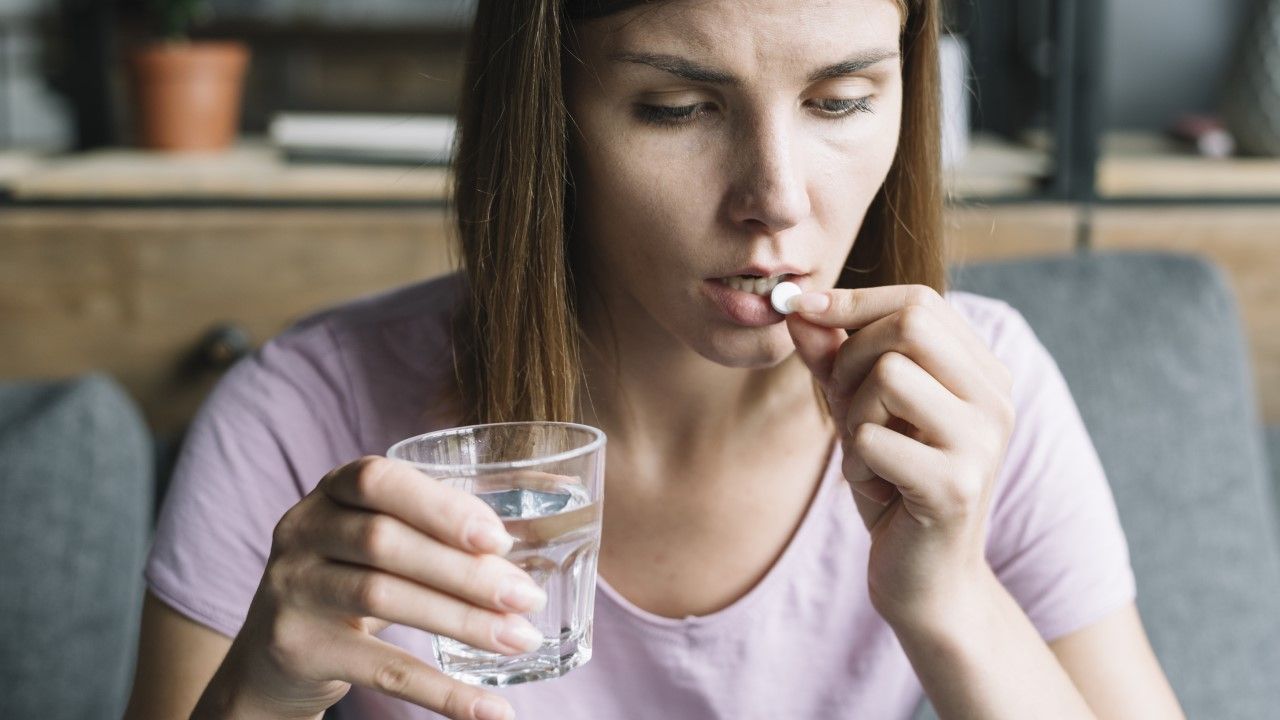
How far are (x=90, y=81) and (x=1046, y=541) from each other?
185cm

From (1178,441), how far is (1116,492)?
11 centimetres

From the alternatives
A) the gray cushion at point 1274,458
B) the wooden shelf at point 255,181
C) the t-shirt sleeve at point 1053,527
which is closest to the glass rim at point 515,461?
the t-shirt sleeve at point 1053,527

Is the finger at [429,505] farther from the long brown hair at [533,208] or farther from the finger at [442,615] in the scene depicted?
the long brown hair at [533,208]

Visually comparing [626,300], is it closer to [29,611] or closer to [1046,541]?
[1046,541]

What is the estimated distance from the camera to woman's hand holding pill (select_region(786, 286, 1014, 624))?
0.93m

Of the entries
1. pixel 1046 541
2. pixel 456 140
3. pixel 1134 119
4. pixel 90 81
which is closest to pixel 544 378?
pixel 456 140

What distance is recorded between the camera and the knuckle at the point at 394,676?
0.81 meters

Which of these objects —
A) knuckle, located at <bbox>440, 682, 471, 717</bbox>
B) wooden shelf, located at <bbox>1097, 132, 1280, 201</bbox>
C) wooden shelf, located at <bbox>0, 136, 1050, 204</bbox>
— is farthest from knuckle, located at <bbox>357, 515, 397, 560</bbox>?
wooden shelf, located at <bbox>1097, 132, 1280, 201</bbox>

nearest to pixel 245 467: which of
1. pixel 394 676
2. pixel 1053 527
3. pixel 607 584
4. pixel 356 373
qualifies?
pixel 356 373

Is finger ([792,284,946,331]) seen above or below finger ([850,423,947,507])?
above

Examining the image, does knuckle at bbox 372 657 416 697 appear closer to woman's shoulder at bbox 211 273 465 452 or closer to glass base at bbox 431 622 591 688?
glass base at bbox 431 622 591 688

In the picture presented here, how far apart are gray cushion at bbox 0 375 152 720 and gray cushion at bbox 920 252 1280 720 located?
1.13m

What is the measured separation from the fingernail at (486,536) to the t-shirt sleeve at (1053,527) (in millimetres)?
726

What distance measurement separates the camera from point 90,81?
2311 mm
